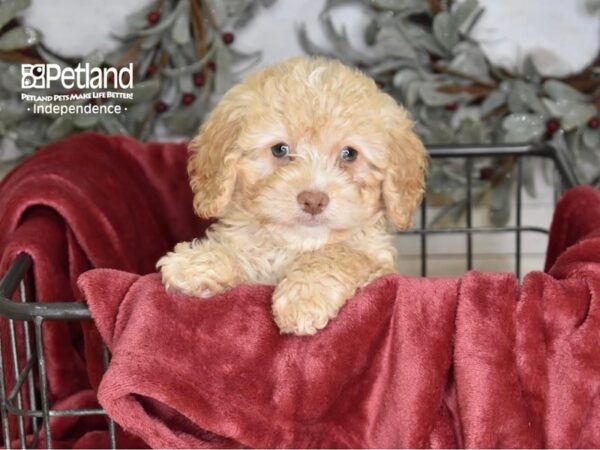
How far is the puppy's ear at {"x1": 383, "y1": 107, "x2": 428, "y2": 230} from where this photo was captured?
1.83 metres

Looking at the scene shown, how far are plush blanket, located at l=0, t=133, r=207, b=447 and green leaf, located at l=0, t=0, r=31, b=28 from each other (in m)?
0.93

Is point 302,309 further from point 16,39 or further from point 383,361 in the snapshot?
point 16,39

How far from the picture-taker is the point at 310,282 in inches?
60.9

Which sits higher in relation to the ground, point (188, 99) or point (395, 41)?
point (395, 41)

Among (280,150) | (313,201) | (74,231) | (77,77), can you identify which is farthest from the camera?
(77,77)

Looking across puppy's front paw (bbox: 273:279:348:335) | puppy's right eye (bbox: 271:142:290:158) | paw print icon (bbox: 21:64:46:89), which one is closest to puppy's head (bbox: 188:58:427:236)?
puppy's right eye (bbox: 271:142:290:158)

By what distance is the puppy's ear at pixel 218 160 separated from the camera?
180 centimetres

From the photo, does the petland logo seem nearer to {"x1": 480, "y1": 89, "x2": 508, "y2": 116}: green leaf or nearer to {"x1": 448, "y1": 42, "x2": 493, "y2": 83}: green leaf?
{"x1": 448, "y1": 42, "x2": 493, "y2": 83}: green leaf

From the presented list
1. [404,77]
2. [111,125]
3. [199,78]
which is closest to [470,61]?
[404,77]

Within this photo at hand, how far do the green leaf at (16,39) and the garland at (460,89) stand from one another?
999mm

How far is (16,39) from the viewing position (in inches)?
123

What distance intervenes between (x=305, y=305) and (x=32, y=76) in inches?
81.6

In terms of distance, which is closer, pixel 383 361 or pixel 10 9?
pixel 383 361

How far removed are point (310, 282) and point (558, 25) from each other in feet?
6.74
